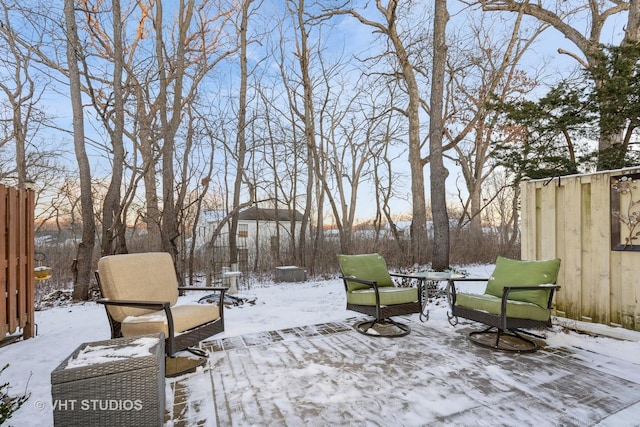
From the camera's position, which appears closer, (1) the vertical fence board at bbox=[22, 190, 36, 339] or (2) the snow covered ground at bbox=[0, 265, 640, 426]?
(2) the snow covered ground at bbox=[0, 265, 640, 426]

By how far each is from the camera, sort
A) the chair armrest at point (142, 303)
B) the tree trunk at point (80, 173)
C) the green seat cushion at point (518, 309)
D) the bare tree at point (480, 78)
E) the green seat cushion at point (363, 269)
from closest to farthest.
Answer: the chair armrest at point (142, 303) < the green seat cushion at point (518, 309) < the green seat cushion at point (363, 269) < the tree trunk at point (80, 173) < the bare tree at point (480, 78)

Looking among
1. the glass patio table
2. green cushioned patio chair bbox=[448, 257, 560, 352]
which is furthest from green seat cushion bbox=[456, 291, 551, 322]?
the glass patio table

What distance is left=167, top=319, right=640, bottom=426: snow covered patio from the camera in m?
2.07

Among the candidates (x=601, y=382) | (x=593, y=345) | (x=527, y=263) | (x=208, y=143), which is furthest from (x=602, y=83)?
(x=208, y=143)

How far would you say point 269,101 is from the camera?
10.9 meters

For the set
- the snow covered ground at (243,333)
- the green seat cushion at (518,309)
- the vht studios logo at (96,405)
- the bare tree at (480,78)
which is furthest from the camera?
the bare tree at (480,78)

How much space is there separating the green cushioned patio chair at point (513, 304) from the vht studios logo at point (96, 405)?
2919mm

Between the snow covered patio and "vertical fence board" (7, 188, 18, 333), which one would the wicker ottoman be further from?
"vertical fence board" (7, 188, 18, 333)

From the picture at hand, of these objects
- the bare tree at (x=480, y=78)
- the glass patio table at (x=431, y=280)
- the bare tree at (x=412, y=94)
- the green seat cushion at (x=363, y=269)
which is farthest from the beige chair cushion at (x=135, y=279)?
the bare tree at (x=480, y=78)

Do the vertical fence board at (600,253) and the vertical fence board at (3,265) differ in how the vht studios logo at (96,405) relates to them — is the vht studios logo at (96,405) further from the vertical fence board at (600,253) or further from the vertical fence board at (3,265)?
the vertical fence board at (600,253)

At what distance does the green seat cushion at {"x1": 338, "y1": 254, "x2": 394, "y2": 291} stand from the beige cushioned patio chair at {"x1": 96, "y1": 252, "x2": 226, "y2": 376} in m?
1.54

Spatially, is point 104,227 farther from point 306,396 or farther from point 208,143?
point 306,396

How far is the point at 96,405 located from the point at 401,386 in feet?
6.15

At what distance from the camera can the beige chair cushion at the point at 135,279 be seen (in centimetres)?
279
